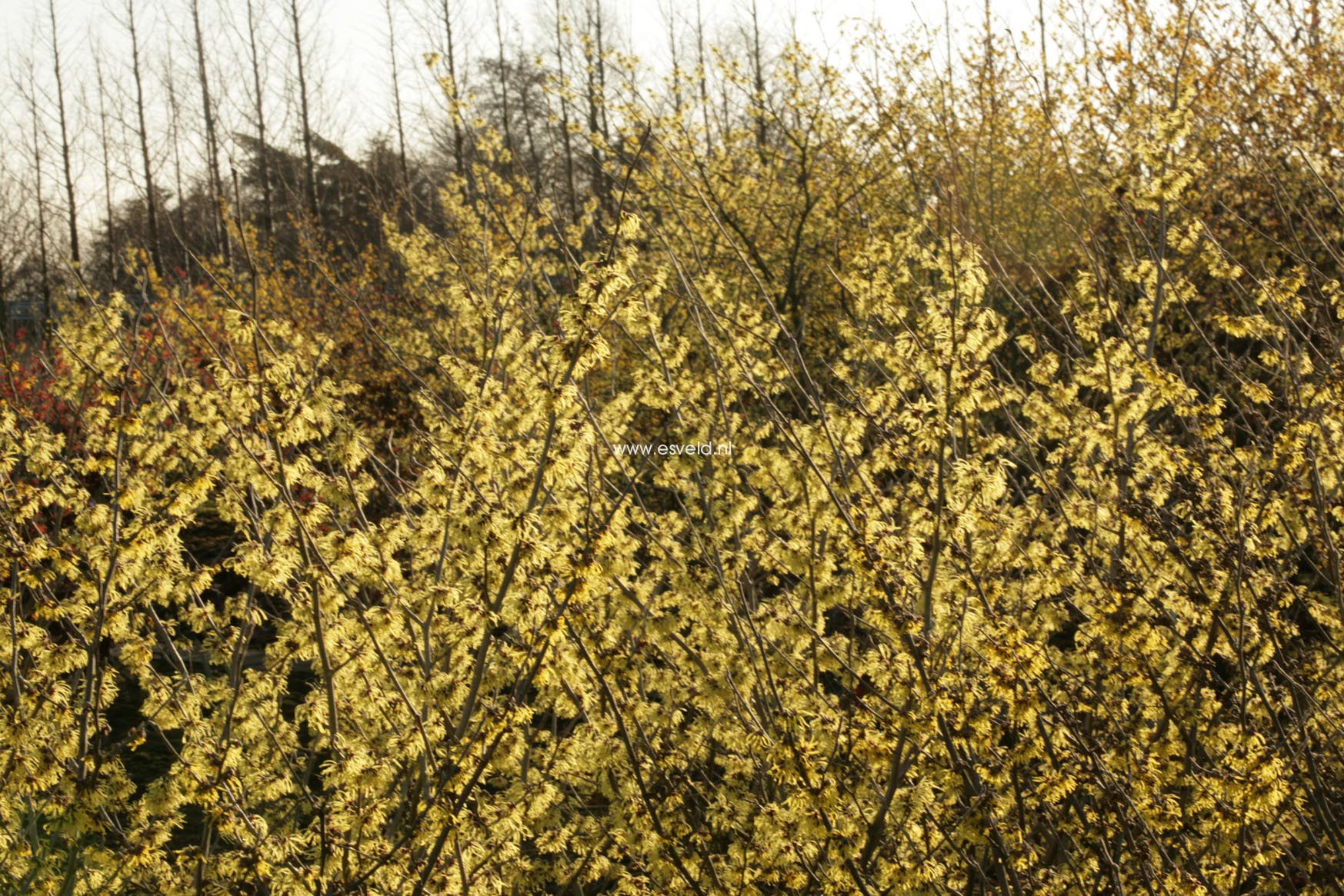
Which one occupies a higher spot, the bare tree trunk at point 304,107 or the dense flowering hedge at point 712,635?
the bare tree trunk at point 304,107

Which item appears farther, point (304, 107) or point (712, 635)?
point (304, 107)

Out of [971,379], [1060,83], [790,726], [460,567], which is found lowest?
[790,726]

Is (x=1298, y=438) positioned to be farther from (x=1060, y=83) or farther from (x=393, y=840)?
(x=1060, y=83)

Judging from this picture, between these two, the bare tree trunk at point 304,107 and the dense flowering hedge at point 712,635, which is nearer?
the dense flowering hedge at point 712,635

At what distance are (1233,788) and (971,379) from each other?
1.35m

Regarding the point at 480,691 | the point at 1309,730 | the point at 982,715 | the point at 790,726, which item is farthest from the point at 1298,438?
the point at 480,691

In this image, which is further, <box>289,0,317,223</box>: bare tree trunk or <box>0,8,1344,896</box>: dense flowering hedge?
<box>289,0,317,223</box>: bare tree trunk

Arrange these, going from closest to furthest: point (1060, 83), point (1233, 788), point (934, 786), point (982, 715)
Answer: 1. point (1233, 788)
2. point (982, 715)
3. point (934, 786)
4. point (1060, 83)

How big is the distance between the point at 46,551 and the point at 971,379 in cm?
311

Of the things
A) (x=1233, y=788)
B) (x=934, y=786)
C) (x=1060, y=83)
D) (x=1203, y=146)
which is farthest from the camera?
(x=1060, y=83)

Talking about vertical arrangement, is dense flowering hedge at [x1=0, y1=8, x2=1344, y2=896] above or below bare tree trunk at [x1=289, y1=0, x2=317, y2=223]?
below

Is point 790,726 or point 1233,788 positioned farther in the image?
point 790,726

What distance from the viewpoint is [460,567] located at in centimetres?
397

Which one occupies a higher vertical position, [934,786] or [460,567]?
[460,567]
